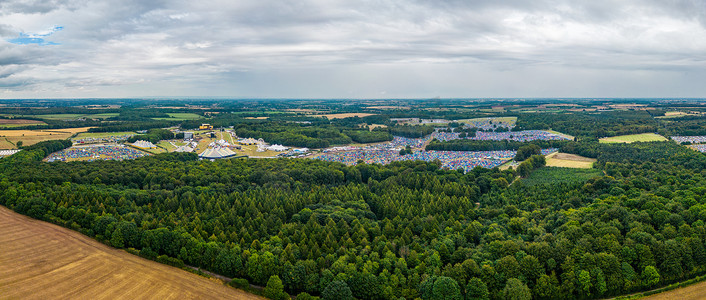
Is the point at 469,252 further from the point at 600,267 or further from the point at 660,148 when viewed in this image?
the point at 660,148

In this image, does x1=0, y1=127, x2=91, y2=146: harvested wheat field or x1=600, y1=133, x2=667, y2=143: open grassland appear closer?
x1=0, y1=127, x2=91, y2=146: harvested wheat field

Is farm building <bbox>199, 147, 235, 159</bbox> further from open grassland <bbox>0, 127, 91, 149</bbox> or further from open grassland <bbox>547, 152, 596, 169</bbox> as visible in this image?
open grassland <bbox>547, 152, 596, 169</bbox>

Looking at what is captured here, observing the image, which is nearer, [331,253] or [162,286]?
[162,286]

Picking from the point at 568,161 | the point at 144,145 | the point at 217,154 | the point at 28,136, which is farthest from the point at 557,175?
the point at 28,136

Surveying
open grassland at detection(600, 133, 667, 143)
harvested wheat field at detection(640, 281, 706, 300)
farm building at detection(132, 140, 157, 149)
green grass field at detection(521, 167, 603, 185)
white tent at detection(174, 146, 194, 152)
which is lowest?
harvested wheat field at detection(640, 281, 706, 300)

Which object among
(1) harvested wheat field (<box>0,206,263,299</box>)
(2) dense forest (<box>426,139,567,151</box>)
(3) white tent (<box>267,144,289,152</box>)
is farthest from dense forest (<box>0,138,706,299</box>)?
(3) white tent (<box>267,144,289,152</box>)

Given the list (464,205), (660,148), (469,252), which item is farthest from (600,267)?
(660,148)
